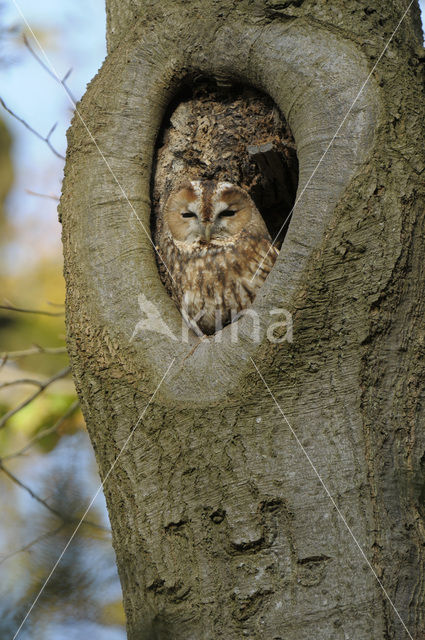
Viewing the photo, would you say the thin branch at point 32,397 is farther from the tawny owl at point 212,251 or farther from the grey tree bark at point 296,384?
the grey tree bark at point 296,384

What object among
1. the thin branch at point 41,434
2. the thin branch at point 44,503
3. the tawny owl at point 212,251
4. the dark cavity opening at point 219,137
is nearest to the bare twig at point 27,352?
the thin branch at point 41,434

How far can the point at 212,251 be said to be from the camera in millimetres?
2750

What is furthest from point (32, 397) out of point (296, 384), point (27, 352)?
point (296, 384)

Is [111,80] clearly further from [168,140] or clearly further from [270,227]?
[270,227]

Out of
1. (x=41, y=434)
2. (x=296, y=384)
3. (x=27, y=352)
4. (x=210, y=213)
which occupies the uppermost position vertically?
(x=210, y=213)

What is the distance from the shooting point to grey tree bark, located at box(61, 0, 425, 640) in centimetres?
142

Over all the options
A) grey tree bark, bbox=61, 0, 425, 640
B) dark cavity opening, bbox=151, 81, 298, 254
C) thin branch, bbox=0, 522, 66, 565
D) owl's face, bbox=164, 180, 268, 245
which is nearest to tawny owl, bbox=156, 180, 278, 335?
owl's face, bbox=164, 180, 268, 245

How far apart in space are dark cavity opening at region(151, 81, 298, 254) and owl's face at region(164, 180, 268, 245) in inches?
5.3

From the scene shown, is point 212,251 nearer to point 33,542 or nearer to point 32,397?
point 32,397

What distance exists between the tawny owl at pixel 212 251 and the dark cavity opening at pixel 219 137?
13 cm

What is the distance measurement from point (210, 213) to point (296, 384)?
1329 millimetres

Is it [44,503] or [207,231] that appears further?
[207,231]

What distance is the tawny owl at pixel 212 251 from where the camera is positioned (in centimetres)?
256

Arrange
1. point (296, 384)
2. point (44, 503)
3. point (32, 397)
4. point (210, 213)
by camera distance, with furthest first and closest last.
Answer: point (32, 397) → point (210, 213) → point (44, 503) → point (296, 384)
